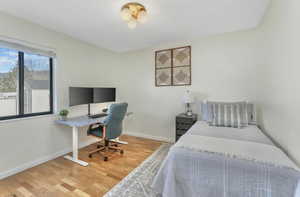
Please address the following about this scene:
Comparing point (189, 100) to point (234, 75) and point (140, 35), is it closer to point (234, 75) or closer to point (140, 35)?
point (234, 75)

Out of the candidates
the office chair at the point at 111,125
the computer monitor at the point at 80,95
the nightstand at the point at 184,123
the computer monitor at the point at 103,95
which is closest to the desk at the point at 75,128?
the office chair at the point at 111,125

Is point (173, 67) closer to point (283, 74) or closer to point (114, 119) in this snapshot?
point (114, 119)

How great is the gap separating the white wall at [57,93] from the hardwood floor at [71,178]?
25 centimetres

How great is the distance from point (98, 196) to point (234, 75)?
299 centimetres

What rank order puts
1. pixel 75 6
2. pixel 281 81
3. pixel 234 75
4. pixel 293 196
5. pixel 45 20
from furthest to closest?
pixel 234 75, pixel 45 20, pixel 75 6, pixel 281 81, pixel 293 196

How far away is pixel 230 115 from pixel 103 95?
8.65 feet

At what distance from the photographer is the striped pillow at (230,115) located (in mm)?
2334

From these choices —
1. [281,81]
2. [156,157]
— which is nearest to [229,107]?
[281,81]

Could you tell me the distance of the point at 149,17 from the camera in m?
2.23

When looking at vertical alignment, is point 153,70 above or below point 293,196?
above

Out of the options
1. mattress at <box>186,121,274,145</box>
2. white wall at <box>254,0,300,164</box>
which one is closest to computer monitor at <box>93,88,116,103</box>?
mattress at <box>186,121,274,145</box>

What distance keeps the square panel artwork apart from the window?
2.24 m

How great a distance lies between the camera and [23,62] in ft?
7.41

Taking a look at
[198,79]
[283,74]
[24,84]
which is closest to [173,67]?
[198,79]
